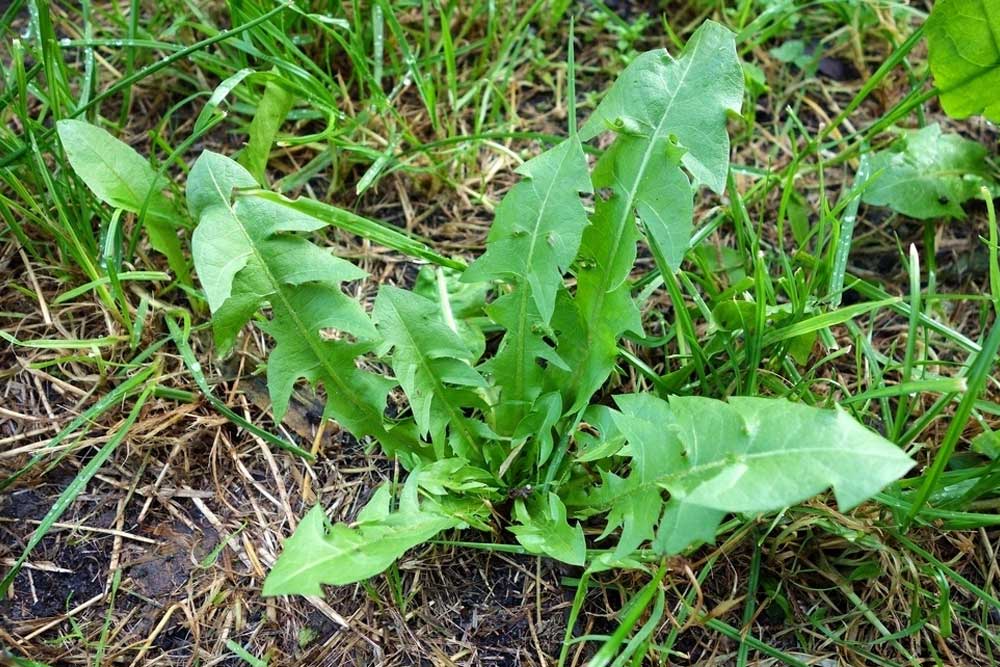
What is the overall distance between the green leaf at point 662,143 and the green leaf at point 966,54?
0.60m

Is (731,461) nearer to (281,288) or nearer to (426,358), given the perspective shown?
(426,358)

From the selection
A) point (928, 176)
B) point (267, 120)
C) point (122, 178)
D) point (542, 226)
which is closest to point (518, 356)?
point (542, 226)

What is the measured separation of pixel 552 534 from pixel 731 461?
0.42 m

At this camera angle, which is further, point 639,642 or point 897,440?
point 897,440

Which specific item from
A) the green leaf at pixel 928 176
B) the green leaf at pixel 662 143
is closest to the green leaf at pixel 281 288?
the green leaf at pixel 662 143

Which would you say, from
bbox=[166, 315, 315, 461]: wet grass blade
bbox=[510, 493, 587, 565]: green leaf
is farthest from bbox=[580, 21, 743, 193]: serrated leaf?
bbox=[166, 315, 315, 461]: wet grass blade

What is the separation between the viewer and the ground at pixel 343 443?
1.60 m

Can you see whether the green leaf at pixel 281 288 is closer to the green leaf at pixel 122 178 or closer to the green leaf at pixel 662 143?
the green leaf at pixel 122 178

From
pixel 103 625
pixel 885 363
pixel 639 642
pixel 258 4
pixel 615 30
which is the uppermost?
pixel 258 4

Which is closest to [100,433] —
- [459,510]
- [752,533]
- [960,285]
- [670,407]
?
[459,510]

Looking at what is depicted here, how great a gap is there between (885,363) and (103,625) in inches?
70.1

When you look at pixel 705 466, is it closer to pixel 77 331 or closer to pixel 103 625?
pixel 103 625

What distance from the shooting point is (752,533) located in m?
1.66

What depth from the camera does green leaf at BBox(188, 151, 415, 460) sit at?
151 centimetres
